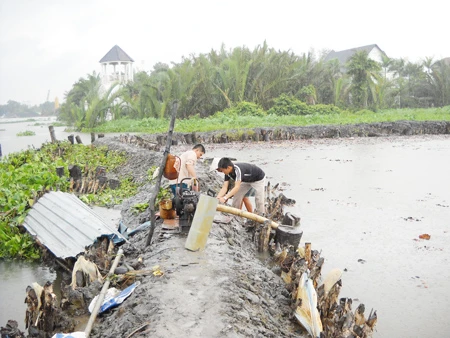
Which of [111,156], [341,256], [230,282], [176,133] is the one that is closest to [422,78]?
[176,133]

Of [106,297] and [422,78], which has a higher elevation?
[422,78]

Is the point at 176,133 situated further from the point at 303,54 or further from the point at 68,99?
the point at 68,99

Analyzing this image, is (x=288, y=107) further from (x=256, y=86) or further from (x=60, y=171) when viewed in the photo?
(x=60, y=171)

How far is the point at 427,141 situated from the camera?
21.2 m

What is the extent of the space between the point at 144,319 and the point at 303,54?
3228 cm

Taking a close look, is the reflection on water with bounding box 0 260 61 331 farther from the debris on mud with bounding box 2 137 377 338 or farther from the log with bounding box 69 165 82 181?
the log with bounding box 69 165 82 181

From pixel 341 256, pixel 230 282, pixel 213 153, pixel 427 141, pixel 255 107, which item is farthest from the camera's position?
pixel 255 107

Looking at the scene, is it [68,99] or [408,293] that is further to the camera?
[68,99]

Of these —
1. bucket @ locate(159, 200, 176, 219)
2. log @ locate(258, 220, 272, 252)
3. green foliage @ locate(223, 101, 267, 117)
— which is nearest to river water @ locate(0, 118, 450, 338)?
log @ locate(258, 220, 272, 252)

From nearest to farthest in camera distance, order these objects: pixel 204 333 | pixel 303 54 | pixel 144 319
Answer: pixel 204 333
pixel 144 319
pixel 303 54

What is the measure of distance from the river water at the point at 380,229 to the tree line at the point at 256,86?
15.0 meters

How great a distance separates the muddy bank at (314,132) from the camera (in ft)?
72.0

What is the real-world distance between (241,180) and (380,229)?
259 centimetres

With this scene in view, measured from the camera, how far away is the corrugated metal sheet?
6.28 meters
